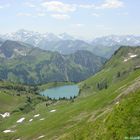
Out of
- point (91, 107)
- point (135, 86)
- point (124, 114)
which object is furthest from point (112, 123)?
point (91, 107)

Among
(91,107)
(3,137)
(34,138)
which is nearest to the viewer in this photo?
(34,138)

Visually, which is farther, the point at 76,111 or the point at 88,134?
the point at 76,111

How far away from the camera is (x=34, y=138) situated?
395 feet

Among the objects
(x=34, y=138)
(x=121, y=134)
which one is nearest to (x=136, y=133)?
(x=121, y=134)

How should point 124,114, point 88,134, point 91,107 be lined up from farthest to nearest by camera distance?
point 91,107 → point 88,134 → point 124,114

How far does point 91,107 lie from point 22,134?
A: 95.6 feet

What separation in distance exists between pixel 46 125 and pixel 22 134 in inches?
406

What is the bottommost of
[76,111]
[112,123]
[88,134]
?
[76,111]

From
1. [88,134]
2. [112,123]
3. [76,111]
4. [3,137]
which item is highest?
[112,123]

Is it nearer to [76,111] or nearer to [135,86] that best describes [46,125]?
[76,111]

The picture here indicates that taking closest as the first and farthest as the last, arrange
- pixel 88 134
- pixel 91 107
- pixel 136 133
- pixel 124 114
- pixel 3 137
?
pixel 136 133
pixel 124 114
pixel 88 134
pixel 91 107
pixel 3 137

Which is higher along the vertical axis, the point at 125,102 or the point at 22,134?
the point at 125,102

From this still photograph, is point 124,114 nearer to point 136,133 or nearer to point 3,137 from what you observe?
point 136,133

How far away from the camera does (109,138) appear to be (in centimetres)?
3491
